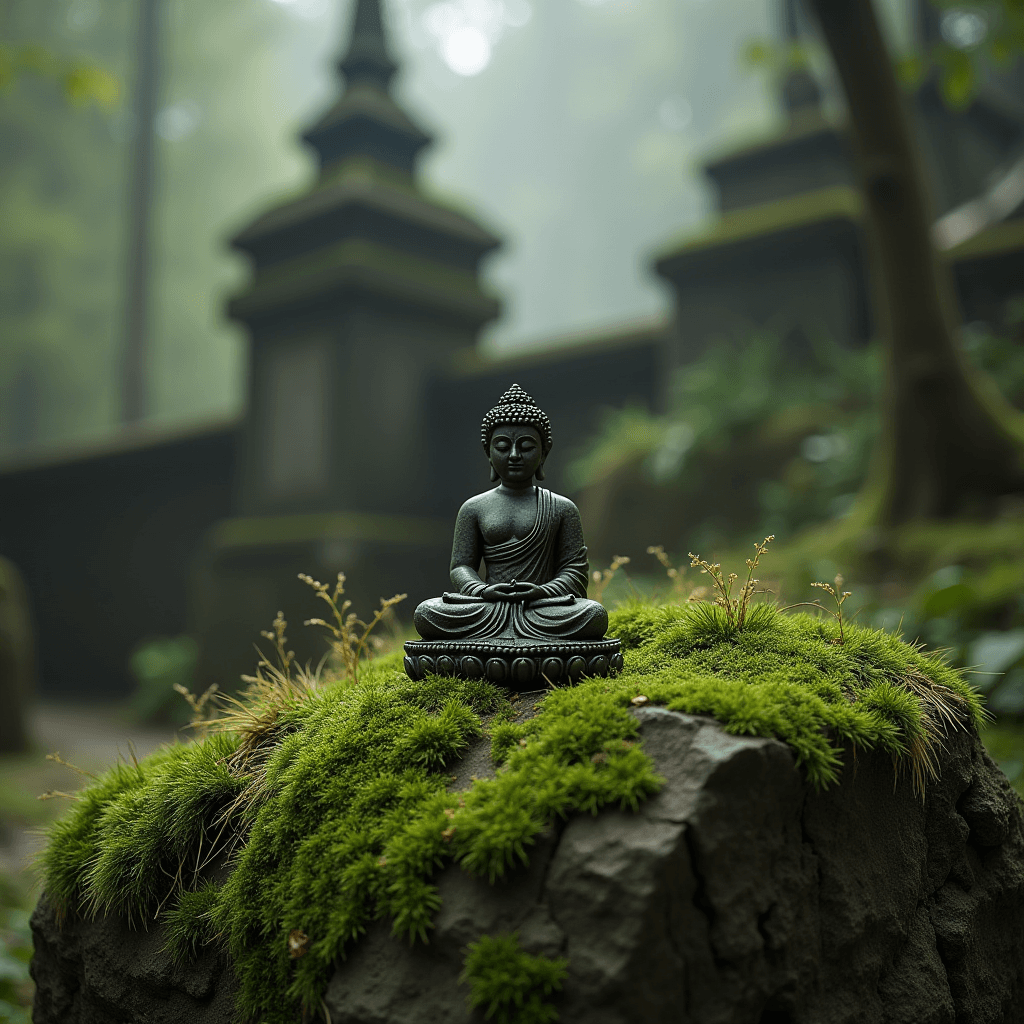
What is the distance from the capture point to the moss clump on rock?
222 cm

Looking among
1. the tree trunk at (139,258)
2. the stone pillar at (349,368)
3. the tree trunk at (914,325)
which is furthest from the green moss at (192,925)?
the tree trunk at (139,258)

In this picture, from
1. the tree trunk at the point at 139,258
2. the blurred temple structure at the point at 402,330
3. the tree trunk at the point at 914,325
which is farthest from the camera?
the tree trunk at the point at 139,258

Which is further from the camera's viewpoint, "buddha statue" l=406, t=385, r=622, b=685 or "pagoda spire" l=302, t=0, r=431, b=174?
"pagoda spire" l=302, t=0, r=431, b=174

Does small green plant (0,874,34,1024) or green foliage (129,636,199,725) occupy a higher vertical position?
green foliage (129,636,199,725)

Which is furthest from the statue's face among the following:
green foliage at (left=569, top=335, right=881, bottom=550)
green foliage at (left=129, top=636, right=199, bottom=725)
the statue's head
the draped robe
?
green foliage at (left=129, top=636, right=199, bottom=725)

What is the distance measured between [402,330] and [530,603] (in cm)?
842

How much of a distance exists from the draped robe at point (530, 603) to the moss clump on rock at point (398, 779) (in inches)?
7.2

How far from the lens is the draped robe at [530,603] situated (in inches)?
110

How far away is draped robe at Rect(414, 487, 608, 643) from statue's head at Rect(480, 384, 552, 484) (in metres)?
0.14

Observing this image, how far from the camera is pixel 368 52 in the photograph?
11578 mm

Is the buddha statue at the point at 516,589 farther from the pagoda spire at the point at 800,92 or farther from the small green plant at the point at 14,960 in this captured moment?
the pagoda spire at the point at 800,92

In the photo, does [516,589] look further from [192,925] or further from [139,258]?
[139,258]

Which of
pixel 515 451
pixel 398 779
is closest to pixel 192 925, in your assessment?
pixel 398 779

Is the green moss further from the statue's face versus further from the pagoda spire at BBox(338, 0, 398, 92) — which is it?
the pagoda spire at BBox(338, 0, 398, 92)
